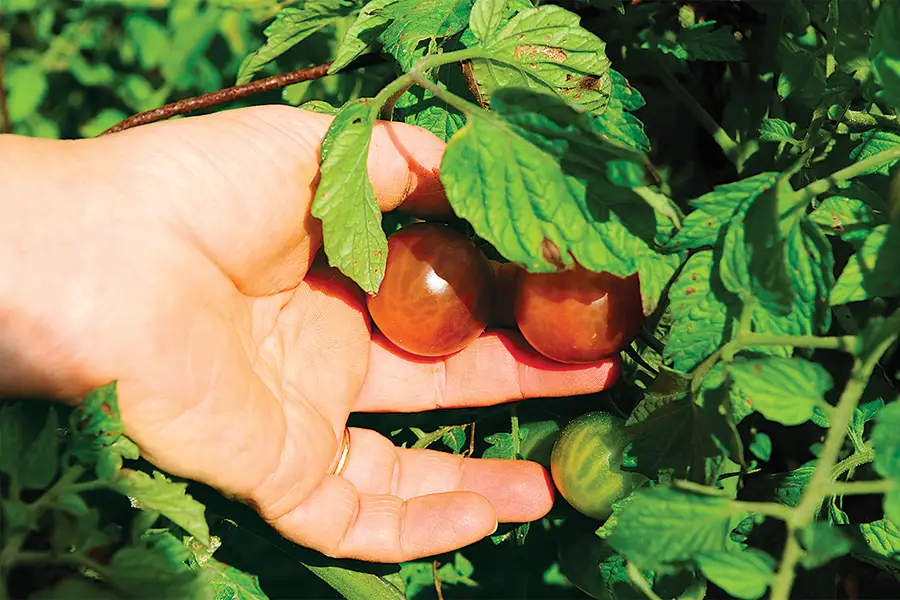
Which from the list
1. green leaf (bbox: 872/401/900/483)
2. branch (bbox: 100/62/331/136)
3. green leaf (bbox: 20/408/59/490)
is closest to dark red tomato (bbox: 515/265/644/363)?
green leaf (bbox: 872/401/900/483)

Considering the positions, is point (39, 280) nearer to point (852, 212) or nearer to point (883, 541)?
point (852, 212)

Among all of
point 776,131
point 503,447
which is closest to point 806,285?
point 776,131

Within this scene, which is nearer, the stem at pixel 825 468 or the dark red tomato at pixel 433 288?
the stem at pixel 825 468

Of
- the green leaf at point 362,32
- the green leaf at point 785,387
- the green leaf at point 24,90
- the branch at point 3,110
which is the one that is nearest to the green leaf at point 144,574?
the green leaf at point 785,387

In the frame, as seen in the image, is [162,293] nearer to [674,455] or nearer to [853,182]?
[674,455]

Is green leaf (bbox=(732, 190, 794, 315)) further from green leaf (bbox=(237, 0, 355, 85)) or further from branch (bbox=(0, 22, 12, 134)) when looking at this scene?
branch (bbox=(0, 22, 12, 134))

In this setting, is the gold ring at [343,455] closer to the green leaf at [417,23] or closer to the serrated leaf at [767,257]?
the green leaf at [417,23]
